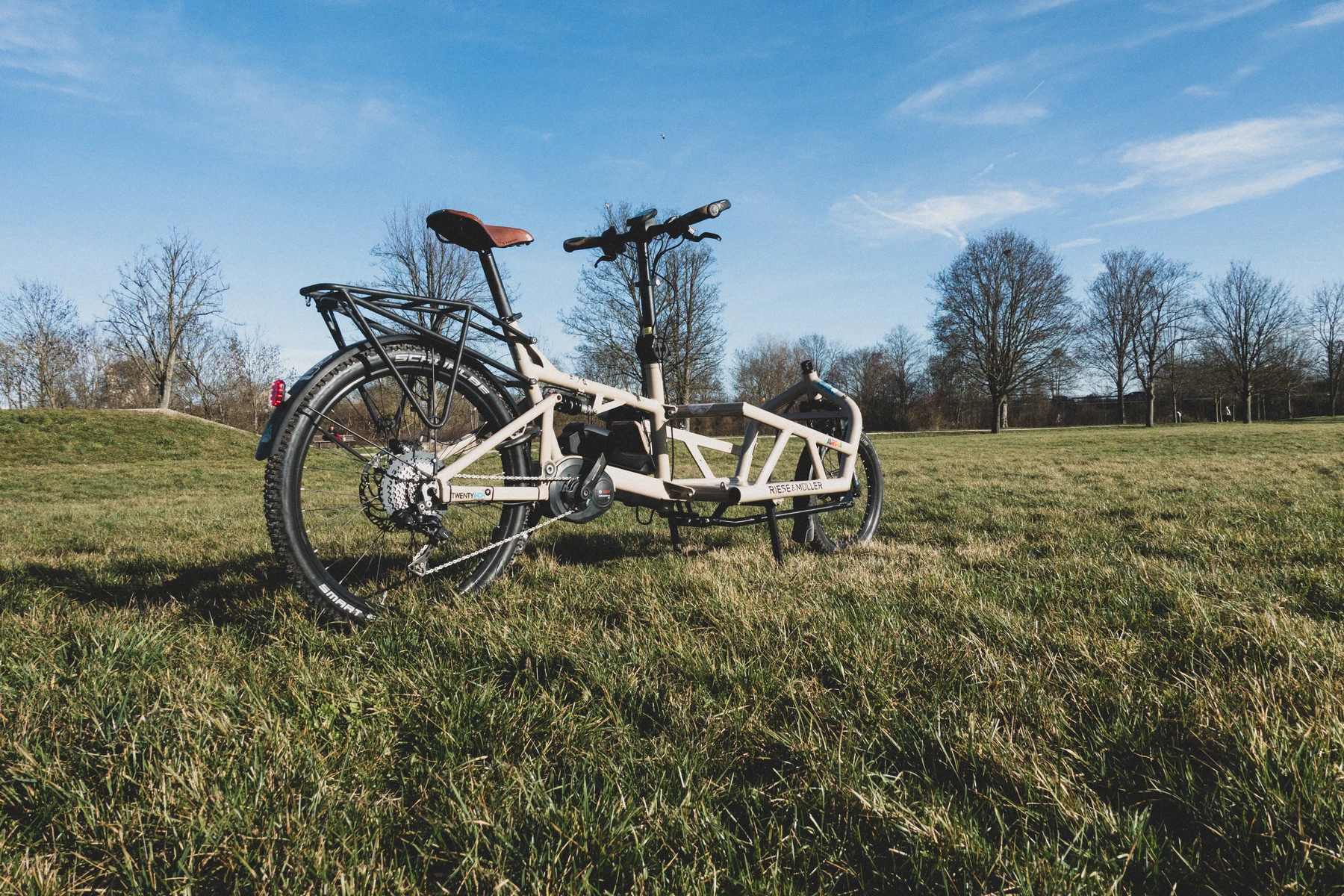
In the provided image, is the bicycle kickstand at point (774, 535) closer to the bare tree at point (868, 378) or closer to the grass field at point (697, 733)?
the grass field at point (697, 733)

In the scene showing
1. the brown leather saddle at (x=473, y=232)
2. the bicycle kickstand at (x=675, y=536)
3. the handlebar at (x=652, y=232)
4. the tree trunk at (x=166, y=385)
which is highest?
the tree trunk at (x=166, y=385)

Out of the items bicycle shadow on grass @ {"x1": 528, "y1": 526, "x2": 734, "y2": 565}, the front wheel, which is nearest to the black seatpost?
bicycle shadow on grass @ {"x1": 528, "y1": 526, "x2": 734, "y2": 565}

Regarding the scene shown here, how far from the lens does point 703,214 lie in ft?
11.7

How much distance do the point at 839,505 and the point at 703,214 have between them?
1.91 m

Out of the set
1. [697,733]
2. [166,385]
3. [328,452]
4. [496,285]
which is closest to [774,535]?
[496,285]

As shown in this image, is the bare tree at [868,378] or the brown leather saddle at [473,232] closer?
the brown leather saddle at [473,232]

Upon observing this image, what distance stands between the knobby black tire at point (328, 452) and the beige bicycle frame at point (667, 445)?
0.19 metres

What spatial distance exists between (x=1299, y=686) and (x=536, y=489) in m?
2.58

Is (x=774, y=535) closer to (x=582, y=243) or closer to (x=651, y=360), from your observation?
(x=651, y=360)

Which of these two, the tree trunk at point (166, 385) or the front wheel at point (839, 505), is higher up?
the tree trunk at point (166, 385)

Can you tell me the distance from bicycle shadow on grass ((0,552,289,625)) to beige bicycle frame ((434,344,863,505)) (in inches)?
39.6

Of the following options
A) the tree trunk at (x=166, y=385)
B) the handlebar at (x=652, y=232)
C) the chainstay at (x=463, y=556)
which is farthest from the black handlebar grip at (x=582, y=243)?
the tree trunk at (x=166, y=385)

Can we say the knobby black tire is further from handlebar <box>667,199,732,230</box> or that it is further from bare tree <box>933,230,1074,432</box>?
bare tree <box>933,230,1074,432</box>

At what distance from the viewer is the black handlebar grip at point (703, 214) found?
3561 millimetres
